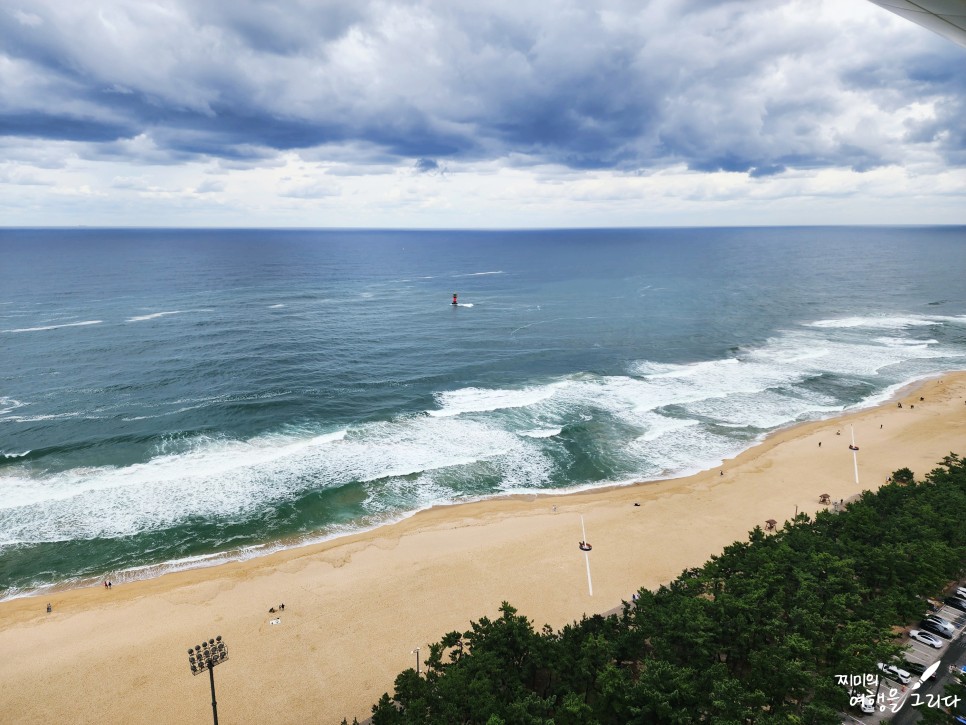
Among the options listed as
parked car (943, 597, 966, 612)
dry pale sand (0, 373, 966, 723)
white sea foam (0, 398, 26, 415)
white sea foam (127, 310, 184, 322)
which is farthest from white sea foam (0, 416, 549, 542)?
white sea foam (127, 310, 184, 322)

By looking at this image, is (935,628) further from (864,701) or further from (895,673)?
(864,701)

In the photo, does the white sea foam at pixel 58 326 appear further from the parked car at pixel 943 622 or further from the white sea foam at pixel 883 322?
the white sea foam at pixel 883 322

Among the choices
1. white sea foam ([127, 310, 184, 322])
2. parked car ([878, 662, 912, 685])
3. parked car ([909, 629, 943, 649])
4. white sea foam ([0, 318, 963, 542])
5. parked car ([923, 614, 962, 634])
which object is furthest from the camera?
white sea foam ([127, 310, 184, 322])

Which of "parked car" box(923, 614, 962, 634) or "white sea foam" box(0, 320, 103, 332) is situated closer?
"parked car" box(923, 614, 962, 634)

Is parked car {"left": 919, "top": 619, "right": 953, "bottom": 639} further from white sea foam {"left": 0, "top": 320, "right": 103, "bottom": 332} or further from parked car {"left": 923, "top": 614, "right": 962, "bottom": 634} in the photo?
white sea foam {"left": 0, "top": 320, "right": 103, "bottom": 332}

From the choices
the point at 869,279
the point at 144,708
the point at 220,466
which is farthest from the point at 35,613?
the point at 869,279

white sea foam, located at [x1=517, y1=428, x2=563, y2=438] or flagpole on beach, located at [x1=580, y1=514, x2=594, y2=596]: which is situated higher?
white sea foam, located at [x1=517, y1=428, x2=563, y2=438]
